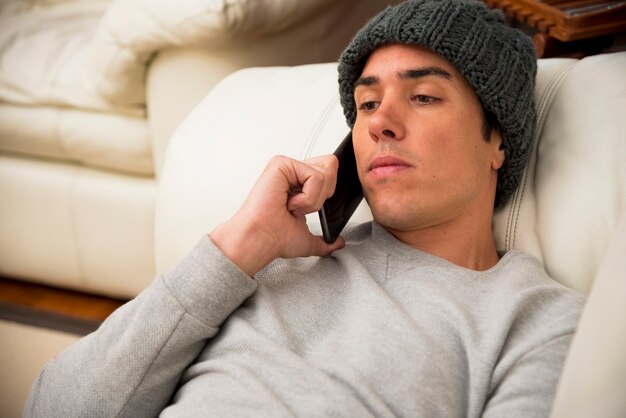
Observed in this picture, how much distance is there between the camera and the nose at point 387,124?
3.50 feet

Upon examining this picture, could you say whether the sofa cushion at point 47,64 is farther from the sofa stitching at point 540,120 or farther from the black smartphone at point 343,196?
the sofa stitching at point 540,120

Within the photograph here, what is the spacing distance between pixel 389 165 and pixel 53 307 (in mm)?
1303

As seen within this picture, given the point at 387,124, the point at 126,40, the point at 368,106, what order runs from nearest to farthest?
the point at 387,124, the point at 368,106, the point at 126,40

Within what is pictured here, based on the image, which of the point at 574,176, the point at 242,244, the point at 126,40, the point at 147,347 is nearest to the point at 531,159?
the point at 574,176

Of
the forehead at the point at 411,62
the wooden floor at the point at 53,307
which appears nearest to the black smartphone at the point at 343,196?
the forehead at the point at 411,62

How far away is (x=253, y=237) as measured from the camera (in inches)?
40.8

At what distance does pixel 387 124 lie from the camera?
107cm

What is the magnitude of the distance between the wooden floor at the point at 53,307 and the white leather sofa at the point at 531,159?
578 mm

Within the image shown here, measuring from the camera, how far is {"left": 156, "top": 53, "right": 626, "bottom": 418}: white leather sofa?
42.8 inches

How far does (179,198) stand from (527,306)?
71 cm

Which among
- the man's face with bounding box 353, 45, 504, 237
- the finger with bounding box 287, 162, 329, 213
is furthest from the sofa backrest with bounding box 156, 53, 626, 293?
the finger with bounding box 287, 162, 329, 213

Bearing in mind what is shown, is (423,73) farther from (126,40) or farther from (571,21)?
(126,40)

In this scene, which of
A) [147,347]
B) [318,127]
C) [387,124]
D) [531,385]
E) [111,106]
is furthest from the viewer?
[111,106]

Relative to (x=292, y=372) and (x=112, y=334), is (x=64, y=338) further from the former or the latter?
(x=292, y=372)
